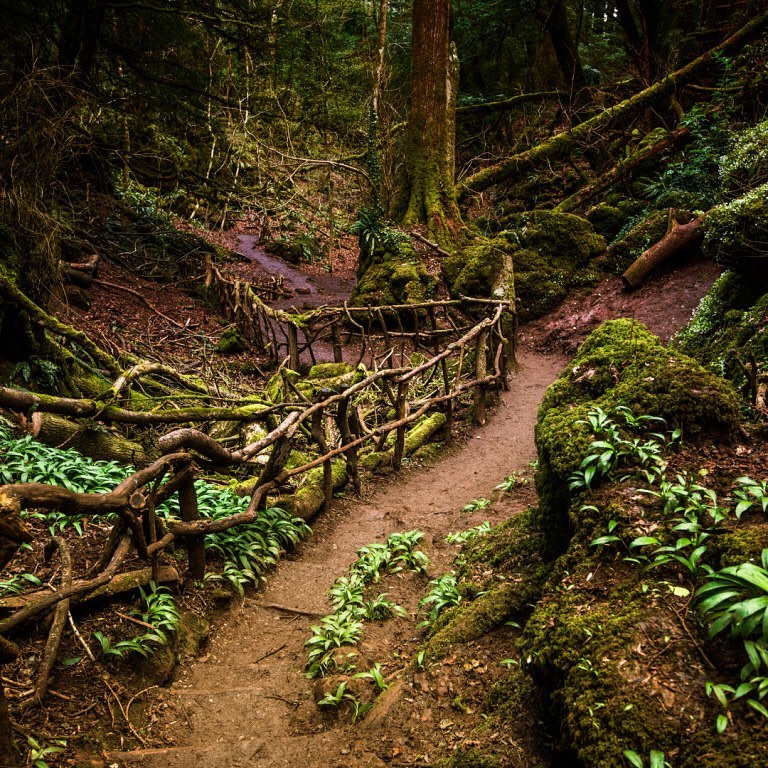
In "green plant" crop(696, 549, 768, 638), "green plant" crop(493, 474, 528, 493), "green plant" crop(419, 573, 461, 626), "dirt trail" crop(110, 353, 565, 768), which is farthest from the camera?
"green plant" crop(493, 474, 528, 493)

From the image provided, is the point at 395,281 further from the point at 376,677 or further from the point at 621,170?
the point at 376,677

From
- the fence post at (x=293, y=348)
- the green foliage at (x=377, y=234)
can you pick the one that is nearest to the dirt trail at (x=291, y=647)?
the fence post at (x=293, y=348)

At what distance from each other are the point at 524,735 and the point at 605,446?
1.43 meters

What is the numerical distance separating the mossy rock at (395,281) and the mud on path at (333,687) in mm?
6914

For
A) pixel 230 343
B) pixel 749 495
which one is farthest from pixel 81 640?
pixel 230 343

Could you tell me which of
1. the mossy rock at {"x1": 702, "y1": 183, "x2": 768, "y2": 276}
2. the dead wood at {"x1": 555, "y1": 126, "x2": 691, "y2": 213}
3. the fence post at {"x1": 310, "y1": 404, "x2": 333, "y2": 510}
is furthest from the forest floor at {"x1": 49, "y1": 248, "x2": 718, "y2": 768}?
the dead wood at {"x1": 555, "y1": 126, "x2": 691, "y2": 213}

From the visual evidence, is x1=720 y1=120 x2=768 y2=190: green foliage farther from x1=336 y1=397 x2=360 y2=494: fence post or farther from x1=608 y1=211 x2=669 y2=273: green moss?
x1=336 y1=397 x2=360 y2=494: fence post

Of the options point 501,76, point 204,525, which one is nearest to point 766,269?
point 204,525

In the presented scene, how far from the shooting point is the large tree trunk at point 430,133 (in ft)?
43.8

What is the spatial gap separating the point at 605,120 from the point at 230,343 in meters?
12.8

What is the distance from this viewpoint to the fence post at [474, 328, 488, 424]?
824 centimetres

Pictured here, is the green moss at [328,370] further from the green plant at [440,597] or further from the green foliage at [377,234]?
the green plant at [440,597]

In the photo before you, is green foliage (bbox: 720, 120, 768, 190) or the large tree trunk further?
the large tree trunk

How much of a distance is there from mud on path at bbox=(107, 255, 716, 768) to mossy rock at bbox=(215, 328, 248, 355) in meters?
6.87
